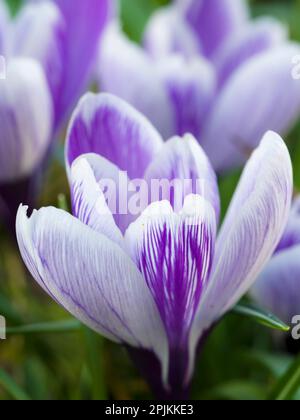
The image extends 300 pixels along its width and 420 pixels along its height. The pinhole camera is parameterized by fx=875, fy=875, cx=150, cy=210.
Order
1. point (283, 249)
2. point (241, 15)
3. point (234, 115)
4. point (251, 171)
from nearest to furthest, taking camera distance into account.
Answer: point (251, 171) < point (283, 249) < point (234, 115) < point (241, 15)

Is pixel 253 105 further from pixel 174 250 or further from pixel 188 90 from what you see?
pixel 174 250

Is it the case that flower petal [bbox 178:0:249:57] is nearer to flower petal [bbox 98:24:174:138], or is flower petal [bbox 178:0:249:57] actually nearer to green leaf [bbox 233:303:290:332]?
flower petal [bbox 98:24:174:138]

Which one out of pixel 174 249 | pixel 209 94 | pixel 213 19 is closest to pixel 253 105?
pixel 209 94

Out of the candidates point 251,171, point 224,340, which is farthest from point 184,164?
point 224,340

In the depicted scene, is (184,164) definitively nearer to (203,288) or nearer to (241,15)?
(203,288)

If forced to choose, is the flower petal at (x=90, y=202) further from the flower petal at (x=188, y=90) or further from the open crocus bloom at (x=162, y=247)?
the flower petal at (x=188, y=90)

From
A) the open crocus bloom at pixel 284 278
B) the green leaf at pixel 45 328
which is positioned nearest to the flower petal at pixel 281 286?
the open crocus bloom at pixel 284 278

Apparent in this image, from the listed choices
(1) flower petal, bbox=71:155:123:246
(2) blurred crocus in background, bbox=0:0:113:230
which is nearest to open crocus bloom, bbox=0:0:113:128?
(2) blurred crocus in background, bbox=0:0:113:230
